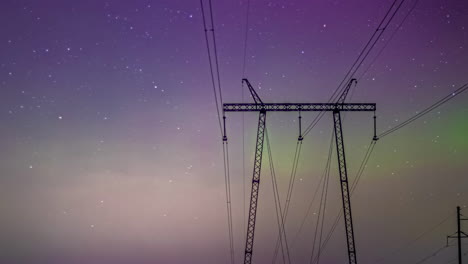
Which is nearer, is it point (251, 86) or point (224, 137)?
point (224, 137)

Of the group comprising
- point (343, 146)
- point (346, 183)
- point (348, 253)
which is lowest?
point (348, 253)

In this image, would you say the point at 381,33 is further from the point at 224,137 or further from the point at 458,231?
the point at 458,231

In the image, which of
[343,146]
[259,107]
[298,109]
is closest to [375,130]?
[343,146]

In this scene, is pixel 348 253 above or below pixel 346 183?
below

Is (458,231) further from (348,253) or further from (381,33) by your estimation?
(381,33)

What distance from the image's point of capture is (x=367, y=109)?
3553 cm

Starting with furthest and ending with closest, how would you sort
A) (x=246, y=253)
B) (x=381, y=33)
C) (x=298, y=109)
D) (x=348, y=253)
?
(x=246, y=253)
(x=348, y=253)
(x=298, y=109)
(x=381, y=33)

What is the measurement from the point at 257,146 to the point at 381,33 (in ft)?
67.7

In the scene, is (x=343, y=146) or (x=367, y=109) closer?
(x=367, y=109)

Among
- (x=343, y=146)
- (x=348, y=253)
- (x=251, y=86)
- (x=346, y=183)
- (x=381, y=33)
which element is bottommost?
(x=348, y=253)

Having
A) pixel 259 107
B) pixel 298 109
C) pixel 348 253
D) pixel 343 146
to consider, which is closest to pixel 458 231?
pixel 348 253

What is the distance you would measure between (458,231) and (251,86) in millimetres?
21728

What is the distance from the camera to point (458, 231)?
3578 centimetres

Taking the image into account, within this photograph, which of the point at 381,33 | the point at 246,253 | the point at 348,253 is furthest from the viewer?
the point at 246,253
